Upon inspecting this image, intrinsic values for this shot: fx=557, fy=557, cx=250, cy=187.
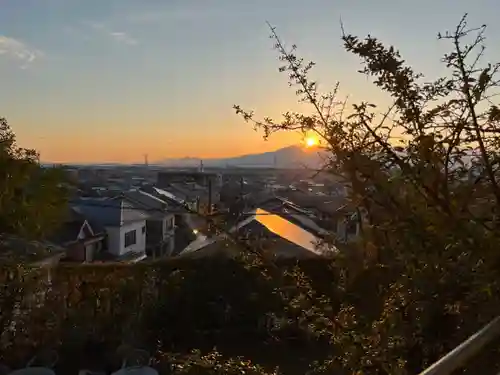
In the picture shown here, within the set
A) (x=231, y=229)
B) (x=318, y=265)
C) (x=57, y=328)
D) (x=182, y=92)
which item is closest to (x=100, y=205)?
(x=57, y=328)

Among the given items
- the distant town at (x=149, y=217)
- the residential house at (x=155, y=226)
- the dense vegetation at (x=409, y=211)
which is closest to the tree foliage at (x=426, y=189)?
the dense vegetation at (x=409, y=211)

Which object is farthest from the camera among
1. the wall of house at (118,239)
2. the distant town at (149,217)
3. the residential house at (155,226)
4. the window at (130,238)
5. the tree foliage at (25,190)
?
the residential house at (155,226)

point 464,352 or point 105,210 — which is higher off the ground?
point 464,352

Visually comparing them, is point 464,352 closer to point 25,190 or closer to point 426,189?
point 426,189

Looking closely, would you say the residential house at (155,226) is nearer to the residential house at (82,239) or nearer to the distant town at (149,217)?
the distant town at (149,217)

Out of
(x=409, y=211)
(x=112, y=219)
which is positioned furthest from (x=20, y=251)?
(x=112, y=219)

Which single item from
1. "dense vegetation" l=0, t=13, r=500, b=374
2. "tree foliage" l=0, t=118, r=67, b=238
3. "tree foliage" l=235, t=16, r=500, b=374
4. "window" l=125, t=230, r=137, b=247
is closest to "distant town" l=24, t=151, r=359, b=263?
"window" l=125, t=230, r=137, b=247
